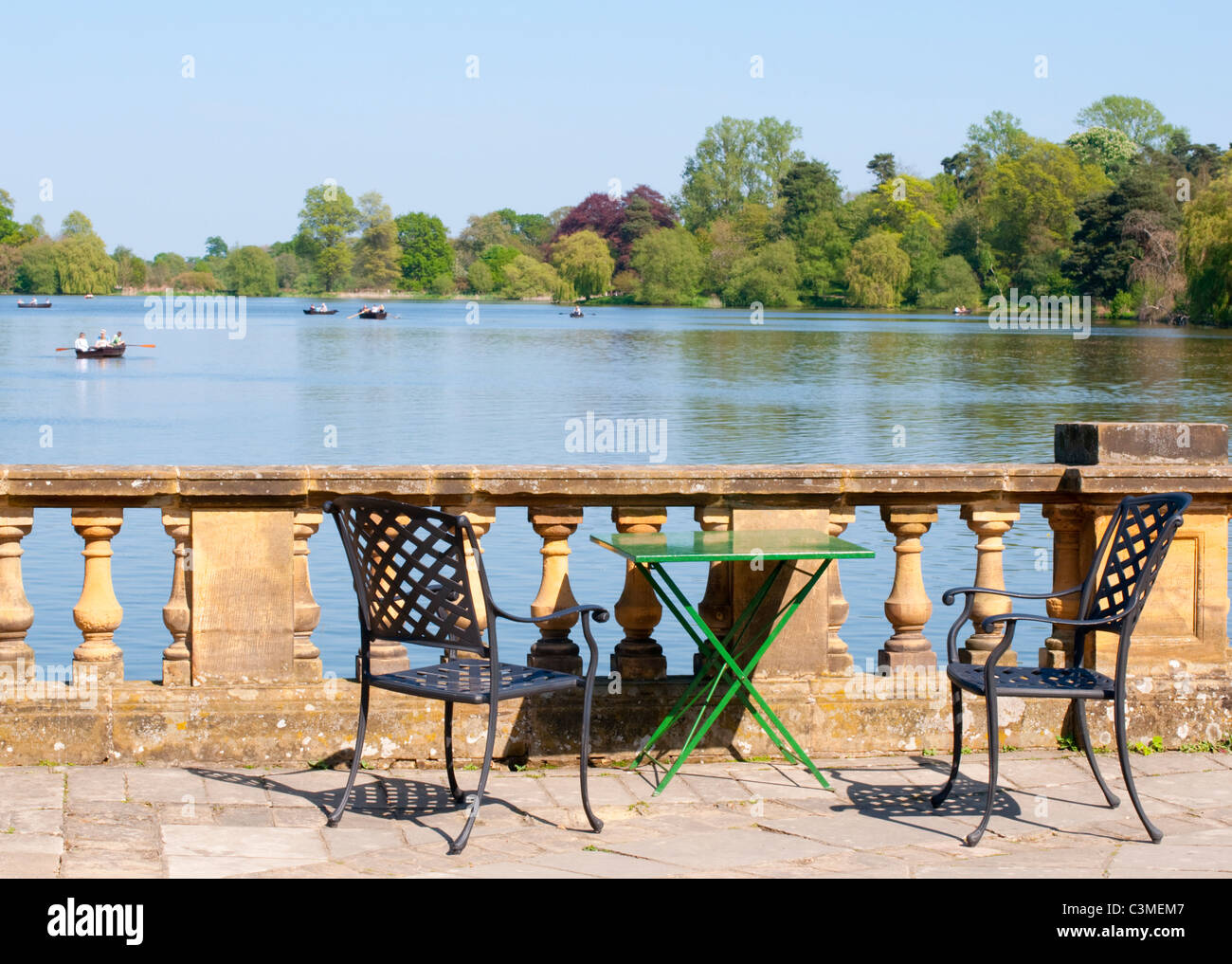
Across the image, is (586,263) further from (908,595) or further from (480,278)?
(908,595)

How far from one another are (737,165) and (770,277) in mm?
22194

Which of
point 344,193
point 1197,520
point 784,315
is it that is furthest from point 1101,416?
point 344,193

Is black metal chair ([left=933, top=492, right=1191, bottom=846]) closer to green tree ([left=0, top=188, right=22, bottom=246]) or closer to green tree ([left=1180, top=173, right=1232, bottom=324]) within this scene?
green tree ([left=1180, top=173, right=1232, bottom=324])

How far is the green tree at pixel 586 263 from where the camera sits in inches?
5748

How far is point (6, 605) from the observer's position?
5312 mm

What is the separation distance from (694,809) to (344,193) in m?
179

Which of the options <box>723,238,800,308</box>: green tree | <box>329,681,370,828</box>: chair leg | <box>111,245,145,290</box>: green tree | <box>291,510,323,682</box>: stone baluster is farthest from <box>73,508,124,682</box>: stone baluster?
<box>111,245,145,290</box>: green tree

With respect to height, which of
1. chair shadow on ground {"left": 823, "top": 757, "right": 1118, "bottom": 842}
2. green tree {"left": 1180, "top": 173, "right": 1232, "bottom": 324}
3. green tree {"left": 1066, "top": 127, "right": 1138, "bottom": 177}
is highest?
green tree {"left": 1066, "top": 127, "right": 1138, "bottom": 177}

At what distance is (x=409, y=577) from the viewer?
457 cm

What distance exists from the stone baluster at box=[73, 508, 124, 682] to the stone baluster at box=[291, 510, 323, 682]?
0.61 metres

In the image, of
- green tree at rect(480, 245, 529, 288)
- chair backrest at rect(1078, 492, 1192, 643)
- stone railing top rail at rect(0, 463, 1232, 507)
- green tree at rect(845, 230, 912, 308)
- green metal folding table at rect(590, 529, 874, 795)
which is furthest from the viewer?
green tree at rect(480, 245, 529, 288)

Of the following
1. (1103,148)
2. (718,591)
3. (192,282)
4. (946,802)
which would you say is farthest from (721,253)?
(946,802)

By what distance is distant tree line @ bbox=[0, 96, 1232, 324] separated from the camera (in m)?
88.0
